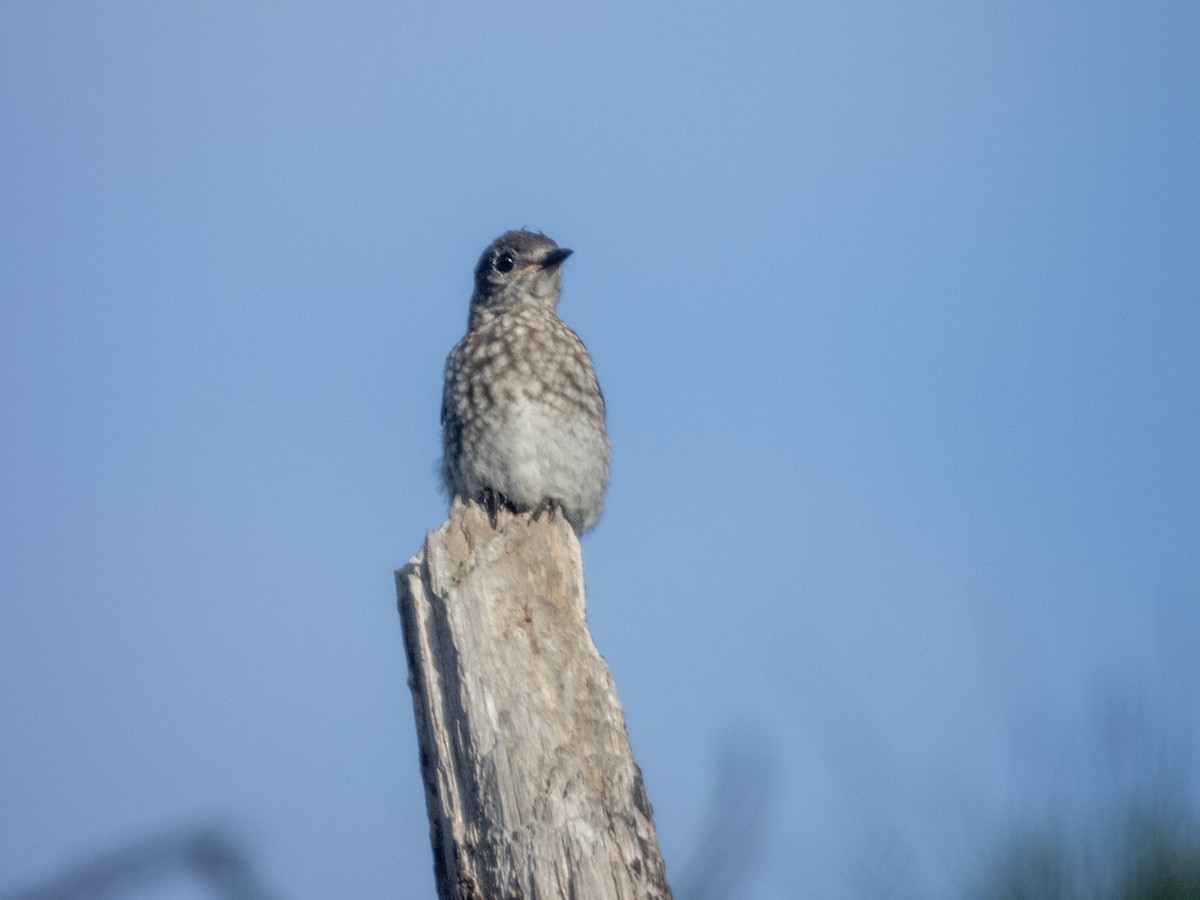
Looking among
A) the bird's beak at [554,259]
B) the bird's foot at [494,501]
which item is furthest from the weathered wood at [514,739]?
the bird's beak at [554,259]

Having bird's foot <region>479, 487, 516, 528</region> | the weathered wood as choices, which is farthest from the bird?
the weathered wood

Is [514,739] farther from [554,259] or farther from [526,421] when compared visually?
[554,259]

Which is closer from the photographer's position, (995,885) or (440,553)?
(995,885)

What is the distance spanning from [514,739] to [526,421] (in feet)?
12.1

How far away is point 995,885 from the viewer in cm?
341

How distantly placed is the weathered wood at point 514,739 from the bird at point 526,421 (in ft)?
9.08

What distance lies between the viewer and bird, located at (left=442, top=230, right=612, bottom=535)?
8.23 meters

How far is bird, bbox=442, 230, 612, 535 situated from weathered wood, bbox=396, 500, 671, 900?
2767 millimetres

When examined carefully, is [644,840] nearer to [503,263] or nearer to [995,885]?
[995,885]

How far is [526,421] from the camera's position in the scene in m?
8.23

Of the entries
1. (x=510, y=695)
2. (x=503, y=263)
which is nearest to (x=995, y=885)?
(x=510, y=695)

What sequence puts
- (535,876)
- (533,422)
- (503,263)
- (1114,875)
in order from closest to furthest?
1. (1114,875)
2. (535,876)
3. (533,422)
4. (503,263)

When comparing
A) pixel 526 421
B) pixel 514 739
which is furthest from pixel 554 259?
pixel 514 739

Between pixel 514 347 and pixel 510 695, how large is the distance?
3.94 m
